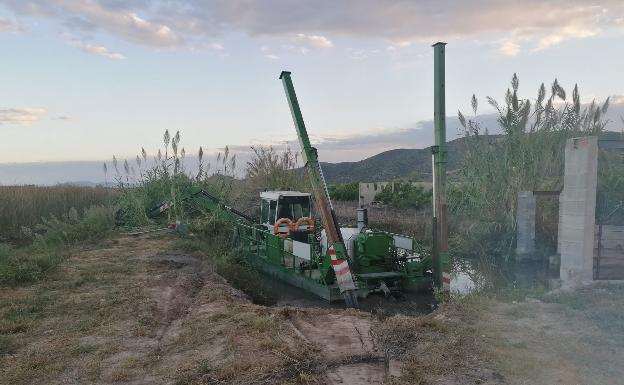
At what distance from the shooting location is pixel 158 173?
19.5m

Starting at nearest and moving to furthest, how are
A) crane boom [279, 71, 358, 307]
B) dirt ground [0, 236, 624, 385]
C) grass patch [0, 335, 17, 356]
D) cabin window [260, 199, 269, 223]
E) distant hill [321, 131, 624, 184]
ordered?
1. dirt ground [0, 236, 624, 385]
2. grass patch [0, 335, 17, 356]
3. crane boom [279, 71, 358, 307]
4. cabin window [260, 199, 269, 223]
5. distant hill [321, 131, 624, 184]

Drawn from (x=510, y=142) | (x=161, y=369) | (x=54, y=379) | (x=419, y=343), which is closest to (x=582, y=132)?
(x=510, y=142)

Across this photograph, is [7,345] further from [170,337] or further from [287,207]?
[287,207]

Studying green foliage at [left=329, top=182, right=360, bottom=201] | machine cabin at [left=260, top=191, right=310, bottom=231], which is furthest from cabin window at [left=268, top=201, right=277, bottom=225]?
green foliage at [left=329, top=182, right=360, bottom=201]

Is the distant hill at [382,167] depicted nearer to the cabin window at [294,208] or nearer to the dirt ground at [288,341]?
the cabin window at [294,208]

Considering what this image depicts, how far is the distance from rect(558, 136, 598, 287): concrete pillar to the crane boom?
4297mm

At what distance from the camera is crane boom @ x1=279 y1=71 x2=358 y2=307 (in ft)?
34.8

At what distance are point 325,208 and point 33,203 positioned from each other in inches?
512

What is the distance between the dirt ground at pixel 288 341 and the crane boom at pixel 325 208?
7.92ft

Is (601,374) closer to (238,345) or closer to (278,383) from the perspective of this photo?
(278,383)

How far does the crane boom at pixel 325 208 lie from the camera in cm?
1061

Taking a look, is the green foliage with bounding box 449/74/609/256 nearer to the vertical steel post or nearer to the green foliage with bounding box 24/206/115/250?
the vertical steel post

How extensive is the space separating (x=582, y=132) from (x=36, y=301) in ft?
49.5

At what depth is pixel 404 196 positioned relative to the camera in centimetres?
2630
